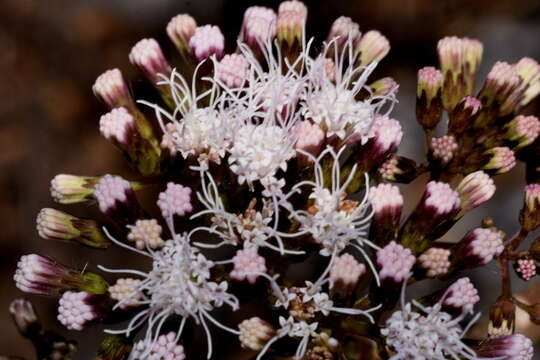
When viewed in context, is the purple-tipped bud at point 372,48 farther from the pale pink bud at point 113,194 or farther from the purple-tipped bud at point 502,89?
the pale pink bud at point 113,194

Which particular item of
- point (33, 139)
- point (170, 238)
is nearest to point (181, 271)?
point (170, 238)

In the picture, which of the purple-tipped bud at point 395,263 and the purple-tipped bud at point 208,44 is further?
the purple-tipped bud at point 208,44

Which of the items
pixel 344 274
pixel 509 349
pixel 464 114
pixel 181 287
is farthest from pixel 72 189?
pixel 509 349

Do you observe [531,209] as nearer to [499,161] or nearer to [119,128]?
[499,161]

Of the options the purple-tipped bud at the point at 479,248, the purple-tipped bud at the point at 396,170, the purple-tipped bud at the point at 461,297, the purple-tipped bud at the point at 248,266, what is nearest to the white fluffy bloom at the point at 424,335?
the purple-tipped bud at the point at 461,297

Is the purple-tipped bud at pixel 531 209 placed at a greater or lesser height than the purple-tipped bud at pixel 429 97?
lesser

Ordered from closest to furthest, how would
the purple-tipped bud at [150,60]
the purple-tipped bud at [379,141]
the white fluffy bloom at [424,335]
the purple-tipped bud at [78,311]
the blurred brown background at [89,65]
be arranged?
1. the white fluffy bloom at [424,335]
2. the purple-tipped bud at [78,311]
3. the purple-tipped bud at [379,141]
4. the purple-tipped bud at [150,60]
5. the blurred brown background at [89,65]

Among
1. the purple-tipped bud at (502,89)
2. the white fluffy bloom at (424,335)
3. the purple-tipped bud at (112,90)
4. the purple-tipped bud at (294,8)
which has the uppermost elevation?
the purple-tipped bud at (294,8)
